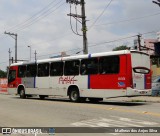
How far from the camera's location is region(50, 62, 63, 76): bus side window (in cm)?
2438

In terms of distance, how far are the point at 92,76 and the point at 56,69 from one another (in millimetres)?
3877

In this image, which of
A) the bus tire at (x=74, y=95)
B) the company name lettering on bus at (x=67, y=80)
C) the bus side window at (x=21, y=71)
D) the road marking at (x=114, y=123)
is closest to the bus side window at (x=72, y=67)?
the company name lettering on bus at (x=67, y=80)

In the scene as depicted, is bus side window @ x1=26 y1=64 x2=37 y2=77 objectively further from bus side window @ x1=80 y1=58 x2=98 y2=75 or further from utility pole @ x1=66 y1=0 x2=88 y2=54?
bus side window @ x1=80 y1=58 x2=98 y2=75

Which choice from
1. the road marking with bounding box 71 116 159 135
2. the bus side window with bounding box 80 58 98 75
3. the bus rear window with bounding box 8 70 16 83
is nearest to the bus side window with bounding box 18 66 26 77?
the bus rear window with bounding box 8 70 16 83

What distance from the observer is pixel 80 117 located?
14.4 meters

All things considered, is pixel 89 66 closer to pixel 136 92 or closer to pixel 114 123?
pixel 136 92

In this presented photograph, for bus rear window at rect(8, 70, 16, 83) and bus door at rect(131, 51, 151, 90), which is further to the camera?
bus rear window at rect(8, 70, 16, 83)

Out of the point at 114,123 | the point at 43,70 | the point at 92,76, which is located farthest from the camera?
the point at 43,70

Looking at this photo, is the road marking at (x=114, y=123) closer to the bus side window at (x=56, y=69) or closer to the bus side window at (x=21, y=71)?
the bus side window at (x=56, y=69)

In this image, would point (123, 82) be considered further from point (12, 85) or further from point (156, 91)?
point (12, 85)

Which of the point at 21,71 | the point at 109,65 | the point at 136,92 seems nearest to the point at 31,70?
the point at 21,71

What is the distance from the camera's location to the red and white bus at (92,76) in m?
19.9

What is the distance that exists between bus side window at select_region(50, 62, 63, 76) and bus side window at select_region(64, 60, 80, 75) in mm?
554

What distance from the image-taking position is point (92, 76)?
71.4ft
